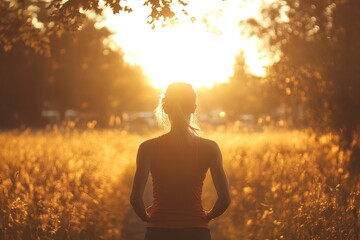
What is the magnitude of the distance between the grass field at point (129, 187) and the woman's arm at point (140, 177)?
2306 mm

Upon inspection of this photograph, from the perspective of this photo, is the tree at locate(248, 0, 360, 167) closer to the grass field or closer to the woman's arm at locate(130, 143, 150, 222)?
the grass field

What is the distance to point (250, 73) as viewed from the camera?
48.9 ft

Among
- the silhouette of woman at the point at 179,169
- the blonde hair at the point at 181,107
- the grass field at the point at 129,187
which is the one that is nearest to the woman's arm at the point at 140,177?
the silhouette of woman at the point at 179,169

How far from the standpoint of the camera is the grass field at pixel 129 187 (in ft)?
22.1

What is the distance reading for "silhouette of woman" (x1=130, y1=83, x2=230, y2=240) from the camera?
11.9 ft

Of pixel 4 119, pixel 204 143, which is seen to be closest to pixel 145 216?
pixel 204 143

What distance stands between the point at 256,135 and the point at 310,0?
12436 mm

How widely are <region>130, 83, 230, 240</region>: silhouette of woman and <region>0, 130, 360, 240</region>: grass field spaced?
2.52m

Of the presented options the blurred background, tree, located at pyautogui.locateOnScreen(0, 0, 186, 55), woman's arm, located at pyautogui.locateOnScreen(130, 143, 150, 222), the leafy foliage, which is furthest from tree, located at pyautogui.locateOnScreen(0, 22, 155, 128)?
woman's arm, located at pyautogui.locateOnScreen(130, 143, 150, 222)

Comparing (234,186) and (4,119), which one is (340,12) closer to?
(234,186)

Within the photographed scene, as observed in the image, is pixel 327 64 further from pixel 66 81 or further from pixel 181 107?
pixel 66 81

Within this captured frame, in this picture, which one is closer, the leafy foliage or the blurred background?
the blurred background

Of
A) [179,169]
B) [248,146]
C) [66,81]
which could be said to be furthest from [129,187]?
[66,81]

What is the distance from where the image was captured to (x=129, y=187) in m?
13.7
